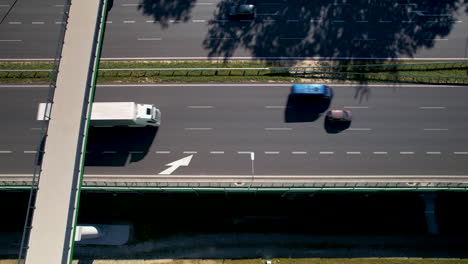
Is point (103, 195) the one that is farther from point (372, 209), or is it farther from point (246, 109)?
point (372, 209)

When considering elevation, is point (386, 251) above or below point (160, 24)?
below

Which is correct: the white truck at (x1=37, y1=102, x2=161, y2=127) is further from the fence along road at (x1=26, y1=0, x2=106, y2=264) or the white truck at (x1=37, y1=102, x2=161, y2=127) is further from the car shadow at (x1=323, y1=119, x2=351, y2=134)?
the car shadow at (x1=323, y1=119, x2=351, y2=134)

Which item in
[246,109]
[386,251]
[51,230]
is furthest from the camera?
[246,109]

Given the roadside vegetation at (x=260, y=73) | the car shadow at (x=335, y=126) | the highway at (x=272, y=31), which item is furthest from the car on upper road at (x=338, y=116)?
the highway at (x=272, y=31)

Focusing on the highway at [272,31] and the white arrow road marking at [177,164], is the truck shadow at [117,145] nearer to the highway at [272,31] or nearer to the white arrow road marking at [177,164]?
the white arrow road marking at [177,164]

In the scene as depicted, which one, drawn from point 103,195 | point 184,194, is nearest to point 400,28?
point 184,194

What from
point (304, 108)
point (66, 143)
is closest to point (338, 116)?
point (304, 108)

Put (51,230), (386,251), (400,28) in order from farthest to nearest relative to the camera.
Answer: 1. (400,28)
2. (386,251)
3. (51,230)
